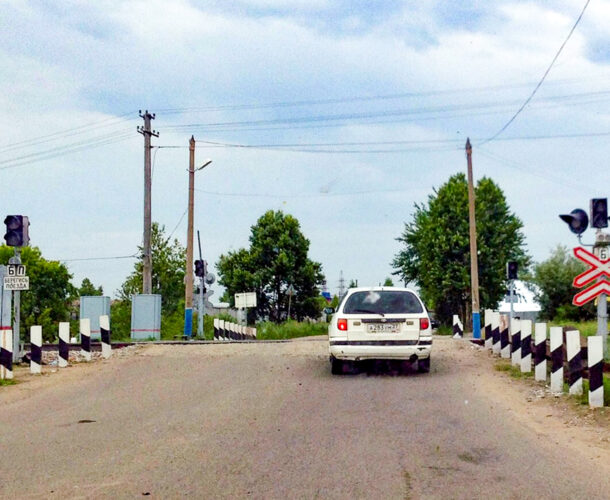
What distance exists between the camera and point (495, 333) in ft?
60.8

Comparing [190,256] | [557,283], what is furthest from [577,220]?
[557,283]

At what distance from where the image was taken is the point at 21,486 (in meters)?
6.08

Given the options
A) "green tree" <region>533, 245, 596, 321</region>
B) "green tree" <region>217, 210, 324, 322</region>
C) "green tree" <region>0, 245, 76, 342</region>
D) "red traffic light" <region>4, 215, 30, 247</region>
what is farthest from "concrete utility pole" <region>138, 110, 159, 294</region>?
"green tree" <region>0, 245, 76, 342</region>

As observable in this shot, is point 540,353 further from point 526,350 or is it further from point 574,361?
point 574,361

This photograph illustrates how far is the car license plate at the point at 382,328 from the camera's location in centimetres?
1391

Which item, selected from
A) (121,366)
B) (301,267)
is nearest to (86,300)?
(121,366)

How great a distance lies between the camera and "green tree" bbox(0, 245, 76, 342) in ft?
266

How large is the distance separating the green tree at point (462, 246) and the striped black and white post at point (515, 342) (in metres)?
40.3

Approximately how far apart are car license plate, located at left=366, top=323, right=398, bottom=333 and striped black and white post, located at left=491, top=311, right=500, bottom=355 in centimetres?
520

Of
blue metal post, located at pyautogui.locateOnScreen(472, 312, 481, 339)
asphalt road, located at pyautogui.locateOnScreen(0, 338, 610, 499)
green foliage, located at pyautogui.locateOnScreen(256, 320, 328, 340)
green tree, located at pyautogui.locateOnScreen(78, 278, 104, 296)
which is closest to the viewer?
asphalt road, located at pyautogui.locateOnScreen(0, 338, 610, 499)

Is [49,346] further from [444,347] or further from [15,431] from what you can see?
[15,431]

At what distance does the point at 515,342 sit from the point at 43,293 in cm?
7340

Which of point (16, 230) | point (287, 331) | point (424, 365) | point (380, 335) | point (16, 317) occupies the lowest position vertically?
point (287, 331)

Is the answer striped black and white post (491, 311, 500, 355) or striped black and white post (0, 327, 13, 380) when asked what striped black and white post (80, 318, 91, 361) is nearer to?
striped black and white post (0, 327, 13, 380)
